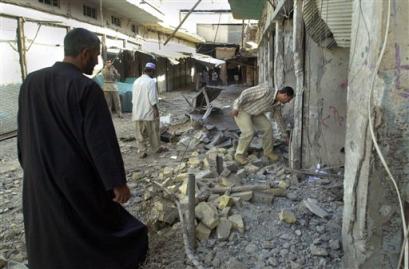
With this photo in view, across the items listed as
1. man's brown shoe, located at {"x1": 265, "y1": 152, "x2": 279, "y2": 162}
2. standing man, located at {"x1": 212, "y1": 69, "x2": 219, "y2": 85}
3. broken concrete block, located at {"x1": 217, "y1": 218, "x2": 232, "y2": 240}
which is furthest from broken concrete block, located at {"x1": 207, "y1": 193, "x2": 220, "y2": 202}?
standing man, located at {"x1": 212, "y1": 69, "x2": 219, "y2": 85}

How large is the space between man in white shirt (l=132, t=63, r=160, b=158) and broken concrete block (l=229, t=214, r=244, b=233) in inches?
159

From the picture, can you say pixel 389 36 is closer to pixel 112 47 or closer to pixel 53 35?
pixel 53 35

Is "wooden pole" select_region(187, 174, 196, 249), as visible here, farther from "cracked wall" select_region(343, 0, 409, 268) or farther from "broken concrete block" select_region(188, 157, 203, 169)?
"broken concrete block" select_region(188, 157, 203, 169)

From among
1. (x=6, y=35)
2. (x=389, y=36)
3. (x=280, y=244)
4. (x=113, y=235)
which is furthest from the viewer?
(x=6, y=35)

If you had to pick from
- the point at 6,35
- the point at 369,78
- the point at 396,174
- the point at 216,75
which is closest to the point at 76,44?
the point at 369,78

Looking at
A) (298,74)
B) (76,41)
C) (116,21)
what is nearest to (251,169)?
(298,74)

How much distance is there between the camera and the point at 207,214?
363cm

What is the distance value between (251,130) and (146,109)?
2.14 meters

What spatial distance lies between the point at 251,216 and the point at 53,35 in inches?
382

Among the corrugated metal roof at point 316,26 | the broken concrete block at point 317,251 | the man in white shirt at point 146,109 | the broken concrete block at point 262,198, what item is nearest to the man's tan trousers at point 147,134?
the man in white shirt at point 146,109

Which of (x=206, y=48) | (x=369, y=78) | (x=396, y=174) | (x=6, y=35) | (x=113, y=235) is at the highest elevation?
(x=206, y=48)

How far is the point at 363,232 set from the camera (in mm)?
2609

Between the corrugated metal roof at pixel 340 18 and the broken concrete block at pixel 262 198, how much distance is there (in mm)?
1656

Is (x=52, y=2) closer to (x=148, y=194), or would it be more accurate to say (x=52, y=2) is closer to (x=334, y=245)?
(x=148, y=194)
